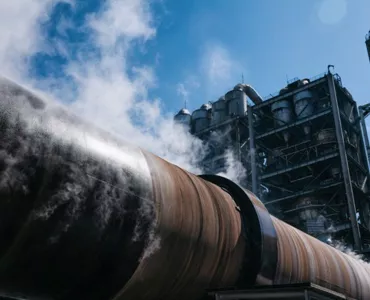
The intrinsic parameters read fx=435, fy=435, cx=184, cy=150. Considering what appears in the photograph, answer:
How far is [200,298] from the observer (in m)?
3.73

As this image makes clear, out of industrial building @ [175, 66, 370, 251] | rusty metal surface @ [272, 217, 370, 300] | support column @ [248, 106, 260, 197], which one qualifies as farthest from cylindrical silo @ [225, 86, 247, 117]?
rusty metal surface @ [272, 217, 370, 300]

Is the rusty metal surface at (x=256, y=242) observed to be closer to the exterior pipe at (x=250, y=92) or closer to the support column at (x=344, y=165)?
the support column at (x=344, y=165)

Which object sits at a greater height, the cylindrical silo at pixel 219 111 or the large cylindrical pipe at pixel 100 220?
the cylindrical silo at pixel 219 111

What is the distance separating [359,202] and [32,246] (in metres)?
24.5

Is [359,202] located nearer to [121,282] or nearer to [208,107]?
[208,107]

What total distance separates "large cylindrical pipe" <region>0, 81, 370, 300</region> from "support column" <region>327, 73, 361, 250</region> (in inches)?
726

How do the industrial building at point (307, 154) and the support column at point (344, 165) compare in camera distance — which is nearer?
the support column at point (344, 165)

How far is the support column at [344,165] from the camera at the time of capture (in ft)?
68.3

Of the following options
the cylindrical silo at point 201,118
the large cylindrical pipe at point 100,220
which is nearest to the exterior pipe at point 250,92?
the cylindrical silo at point 201,118

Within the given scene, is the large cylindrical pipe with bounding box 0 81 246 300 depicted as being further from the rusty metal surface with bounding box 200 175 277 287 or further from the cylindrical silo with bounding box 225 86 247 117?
the cylindrical silo with bounding box 225 86 247 117

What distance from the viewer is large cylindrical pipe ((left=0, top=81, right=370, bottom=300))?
2.30 m

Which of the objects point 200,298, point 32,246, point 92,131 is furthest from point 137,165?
point 200,298

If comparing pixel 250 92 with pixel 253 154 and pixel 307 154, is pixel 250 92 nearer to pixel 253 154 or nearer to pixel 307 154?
pixel 253 154

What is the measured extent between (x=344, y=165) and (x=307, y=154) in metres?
2.65
